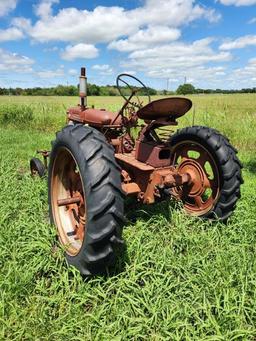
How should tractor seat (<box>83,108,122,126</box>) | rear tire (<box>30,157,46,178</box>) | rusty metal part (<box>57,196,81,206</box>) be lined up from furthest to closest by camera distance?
rear tire (<box>30,157,46,178</box>) < tractor seat (<box>83,108,122,126</box>) < rusty metal part (<box>57,196,81,206</box>)

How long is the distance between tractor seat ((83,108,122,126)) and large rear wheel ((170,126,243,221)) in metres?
0.69

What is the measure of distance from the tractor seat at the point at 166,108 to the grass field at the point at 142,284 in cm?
109

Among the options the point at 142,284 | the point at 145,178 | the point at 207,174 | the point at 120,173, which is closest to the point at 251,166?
the point at 207,174

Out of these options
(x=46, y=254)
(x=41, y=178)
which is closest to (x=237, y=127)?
(x=41, y=178)

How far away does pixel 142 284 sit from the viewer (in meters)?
2.79

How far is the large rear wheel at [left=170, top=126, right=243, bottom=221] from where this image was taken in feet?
11.4

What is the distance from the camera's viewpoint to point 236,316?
233 centimetres

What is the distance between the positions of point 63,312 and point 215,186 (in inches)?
78.4

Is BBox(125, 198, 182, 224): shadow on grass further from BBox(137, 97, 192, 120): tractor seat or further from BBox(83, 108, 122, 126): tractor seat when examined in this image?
BBox(137, 97, 192, 120): tractor seat

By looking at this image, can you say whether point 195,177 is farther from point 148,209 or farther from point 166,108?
point 166,108

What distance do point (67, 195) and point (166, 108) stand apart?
4.18 ft

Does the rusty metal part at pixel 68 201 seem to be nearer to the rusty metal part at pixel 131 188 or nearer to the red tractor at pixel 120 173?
the red tractor at pixel 120 173

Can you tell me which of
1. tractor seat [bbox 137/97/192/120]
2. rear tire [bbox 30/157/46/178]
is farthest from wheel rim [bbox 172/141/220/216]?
rear tire [bbox 30/157/46/178]

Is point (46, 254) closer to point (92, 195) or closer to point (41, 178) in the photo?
point (92, 195)
